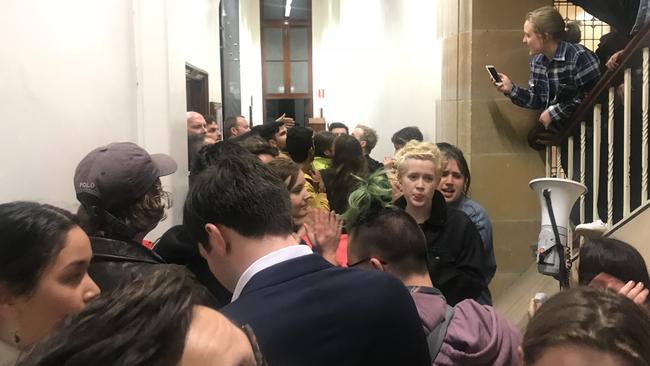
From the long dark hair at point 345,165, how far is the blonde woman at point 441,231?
2.21 feet

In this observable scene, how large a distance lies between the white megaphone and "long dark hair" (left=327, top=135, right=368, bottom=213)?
3.56 ft

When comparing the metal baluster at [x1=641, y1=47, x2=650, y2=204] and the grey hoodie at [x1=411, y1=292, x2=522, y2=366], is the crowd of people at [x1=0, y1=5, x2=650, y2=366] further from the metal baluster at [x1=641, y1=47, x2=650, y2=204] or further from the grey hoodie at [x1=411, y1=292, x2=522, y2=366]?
the metal baluster at [x1=641, y1=47, x2=650, y2=204]

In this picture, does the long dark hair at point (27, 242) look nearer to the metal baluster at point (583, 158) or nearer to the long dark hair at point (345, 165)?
the long dark hair at point (345, 165)

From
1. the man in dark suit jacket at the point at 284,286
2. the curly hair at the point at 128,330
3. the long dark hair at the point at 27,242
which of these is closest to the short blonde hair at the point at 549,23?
the man in dark suit jacket at the point at 284,286

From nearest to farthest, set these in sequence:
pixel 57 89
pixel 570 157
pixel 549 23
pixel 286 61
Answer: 1. pixel 57 89
2. pixel 549 23
3. pixel 570 157
4. pixel 286 61

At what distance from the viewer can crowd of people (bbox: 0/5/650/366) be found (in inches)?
26.2

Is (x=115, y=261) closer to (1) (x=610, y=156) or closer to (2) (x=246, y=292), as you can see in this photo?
(2) (x=246, y=292)

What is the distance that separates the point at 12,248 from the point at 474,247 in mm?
1869

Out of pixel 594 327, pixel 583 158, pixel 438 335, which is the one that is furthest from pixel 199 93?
pixel 594 327

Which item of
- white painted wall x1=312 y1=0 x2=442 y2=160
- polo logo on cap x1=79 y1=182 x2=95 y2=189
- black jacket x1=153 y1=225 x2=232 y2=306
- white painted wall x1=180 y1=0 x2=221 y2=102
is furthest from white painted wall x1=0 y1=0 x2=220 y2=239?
white painted wall x1=312 y1=0 x2=442 y2=160

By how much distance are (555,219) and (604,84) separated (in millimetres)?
1092

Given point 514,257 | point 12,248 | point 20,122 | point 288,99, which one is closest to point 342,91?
point 288,99

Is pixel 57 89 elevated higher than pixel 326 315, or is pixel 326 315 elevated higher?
pixel 57 89

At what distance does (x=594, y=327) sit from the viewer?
45.4 inches
